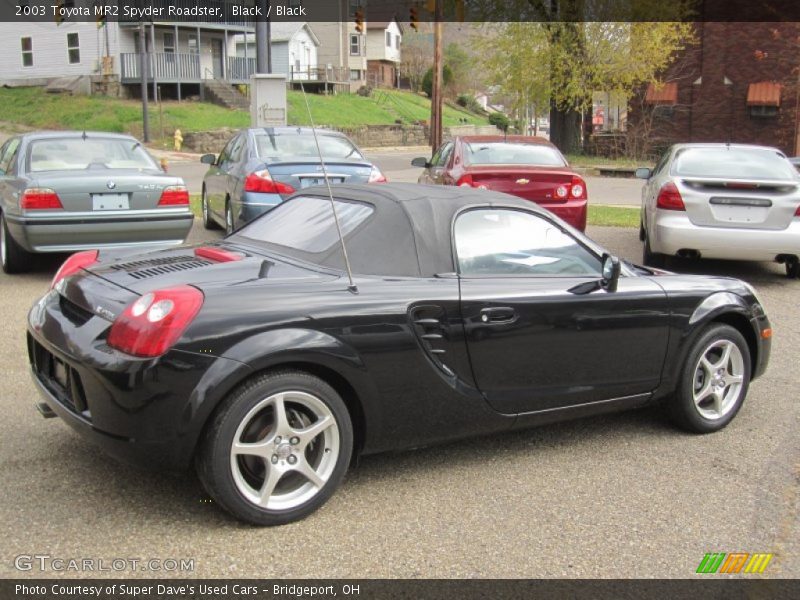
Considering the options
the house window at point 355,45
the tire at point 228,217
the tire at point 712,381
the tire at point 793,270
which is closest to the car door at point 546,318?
the tire at point 712,381

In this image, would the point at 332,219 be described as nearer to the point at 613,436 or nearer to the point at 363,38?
the point at 613,436

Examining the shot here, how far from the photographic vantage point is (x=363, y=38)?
70062 mm

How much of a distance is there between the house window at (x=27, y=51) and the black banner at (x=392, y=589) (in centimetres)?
4857

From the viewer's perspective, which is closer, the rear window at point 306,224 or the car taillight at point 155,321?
the car taillight at point 155,321

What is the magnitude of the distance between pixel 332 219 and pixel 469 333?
1013mm

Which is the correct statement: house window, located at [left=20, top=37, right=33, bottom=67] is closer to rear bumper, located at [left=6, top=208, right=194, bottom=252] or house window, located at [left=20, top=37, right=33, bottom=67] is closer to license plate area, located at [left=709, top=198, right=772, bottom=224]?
rear bumper, located at [left=6, top=208, right=194, bottom=252]

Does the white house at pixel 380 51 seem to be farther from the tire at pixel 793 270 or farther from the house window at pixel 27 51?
the tire at pixel 793 270

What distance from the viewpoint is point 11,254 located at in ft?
29.6

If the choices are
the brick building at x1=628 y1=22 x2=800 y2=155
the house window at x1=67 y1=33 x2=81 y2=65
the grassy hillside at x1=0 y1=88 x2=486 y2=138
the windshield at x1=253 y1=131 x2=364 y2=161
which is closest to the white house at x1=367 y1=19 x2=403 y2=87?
the grassy hillside at x1=0 y1=88 x2=486 y2=138

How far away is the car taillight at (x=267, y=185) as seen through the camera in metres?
9.80

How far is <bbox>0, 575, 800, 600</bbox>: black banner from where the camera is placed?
3061 mm

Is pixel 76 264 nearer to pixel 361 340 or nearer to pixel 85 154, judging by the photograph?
pixel 361 340

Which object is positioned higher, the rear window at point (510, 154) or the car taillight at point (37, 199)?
the rear window at point (510, 154)

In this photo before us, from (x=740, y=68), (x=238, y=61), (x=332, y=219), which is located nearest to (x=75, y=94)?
(x=238, y=61)
